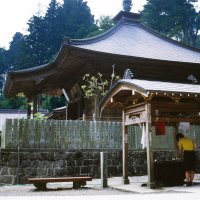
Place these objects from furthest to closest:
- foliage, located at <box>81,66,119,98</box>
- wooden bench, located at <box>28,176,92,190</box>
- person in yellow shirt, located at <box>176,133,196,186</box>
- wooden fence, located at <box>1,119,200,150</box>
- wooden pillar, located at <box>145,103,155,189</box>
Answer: foliage, located at <box>81,66,119,98</box> < wooden fence, located at <box>1,119,200,150</box> < person in yellow shirt, located at <box>176,133,196,186</box> < wooden bench, located at <box>28,176,92,190</box> < wooden pillar, located at <box>145,103,155,189</box>

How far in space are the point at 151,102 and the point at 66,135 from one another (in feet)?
13.6

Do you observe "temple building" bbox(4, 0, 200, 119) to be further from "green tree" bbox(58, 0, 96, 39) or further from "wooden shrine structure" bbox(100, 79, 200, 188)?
"green tree" bbox(58, 0, 96, 39)

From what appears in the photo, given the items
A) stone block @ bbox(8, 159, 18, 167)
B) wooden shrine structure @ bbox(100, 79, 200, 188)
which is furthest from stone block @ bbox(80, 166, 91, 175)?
stone block @ bbox(8, 159, 18, 167)

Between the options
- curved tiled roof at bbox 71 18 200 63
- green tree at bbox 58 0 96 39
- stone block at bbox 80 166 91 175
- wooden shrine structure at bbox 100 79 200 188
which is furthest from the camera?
green tree at bbox 58 0 96 39

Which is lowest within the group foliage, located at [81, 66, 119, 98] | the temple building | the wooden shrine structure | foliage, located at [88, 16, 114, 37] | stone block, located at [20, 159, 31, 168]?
stone block, located at [20, 159, 31, 168]

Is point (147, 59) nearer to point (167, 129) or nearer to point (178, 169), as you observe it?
point (167, 129)

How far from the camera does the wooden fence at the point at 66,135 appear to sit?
11.0 meters

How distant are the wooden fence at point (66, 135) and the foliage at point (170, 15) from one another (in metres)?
27.8

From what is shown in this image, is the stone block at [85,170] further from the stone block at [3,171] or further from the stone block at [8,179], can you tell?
the stone block at [3,171]

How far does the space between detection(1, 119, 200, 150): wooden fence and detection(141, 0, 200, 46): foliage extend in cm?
2775

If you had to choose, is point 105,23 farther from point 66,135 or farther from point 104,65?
point 66,135

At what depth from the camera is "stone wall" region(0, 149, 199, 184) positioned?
35.2 ft

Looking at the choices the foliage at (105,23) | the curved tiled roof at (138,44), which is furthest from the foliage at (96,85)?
the foliage at (105,23)

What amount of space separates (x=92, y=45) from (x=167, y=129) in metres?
5.71
